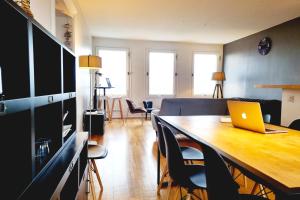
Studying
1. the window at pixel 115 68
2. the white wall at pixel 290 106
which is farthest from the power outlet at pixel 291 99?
the window at pixel 115 68

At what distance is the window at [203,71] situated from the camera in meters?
7.66

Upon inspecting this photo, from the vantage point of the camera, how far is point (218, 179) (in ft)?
3.33

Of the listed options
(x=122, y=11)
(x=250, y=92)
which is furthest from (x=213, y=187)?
(x=250, y=92)

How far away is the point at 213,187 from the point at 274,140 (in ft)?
2.12

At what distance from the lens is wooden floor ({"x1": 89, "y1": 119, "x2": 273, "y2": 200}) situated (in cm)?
227

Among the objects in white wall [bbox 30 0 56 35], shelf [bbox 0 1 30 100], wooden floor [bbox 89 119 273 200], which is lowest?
wooden floor [bbox 89 119 273 200]

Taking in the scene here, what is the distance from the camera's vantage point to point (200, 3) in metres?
3.87

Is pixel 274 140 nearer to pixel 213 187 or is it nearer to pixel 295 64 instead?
pixel 213 187

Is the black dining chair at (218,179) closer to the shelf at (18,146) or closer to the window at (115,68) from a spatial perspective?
the shelf at (18,146)

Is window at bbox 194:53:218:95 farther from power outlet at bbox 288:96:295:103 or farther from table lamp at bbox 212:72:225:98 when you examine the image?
power outlet at bbox 288:96:295:103

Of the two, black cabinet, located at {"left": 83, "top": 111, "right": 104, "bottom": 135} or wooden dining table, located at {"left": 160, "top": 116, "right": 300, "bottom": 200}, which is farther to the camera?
black cabinet, located at {"left": 83, "top": 111, "right": 104, "bottom": 135}

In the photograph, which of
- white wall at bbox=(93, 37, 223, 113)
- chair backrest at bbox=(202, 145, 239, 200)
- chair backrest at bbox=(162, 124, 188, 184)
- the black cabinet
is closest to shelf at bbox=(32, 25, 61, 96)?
chair backrest at bbox=(162, 124, 188, 184)

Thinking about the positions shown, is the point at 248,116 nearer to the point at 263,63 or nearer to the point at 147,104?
the point at 263,63

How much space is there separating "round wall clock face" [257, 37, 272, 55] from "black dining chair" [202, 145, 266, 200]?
17.7 ft
